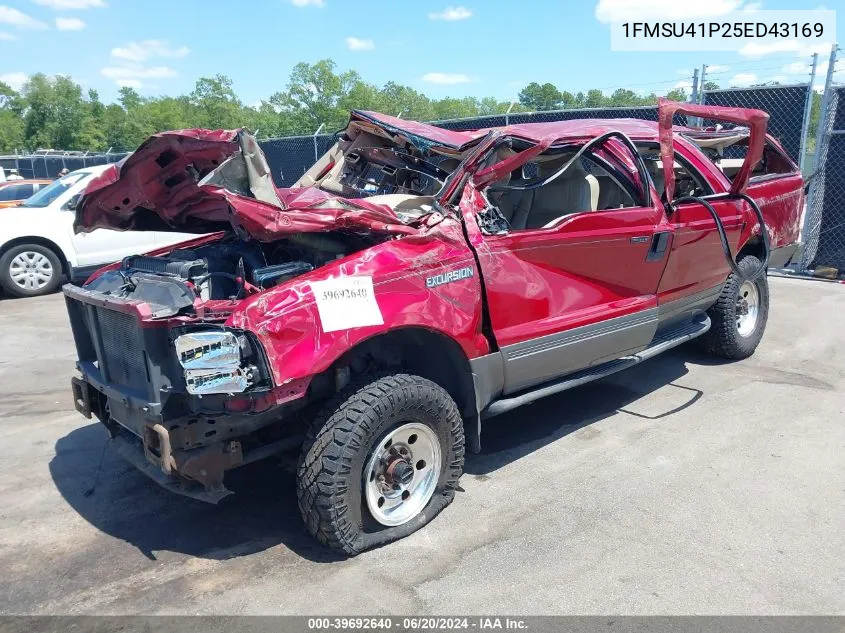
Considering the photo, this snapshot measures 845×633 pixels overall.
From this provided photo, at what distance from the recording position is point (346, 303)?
3107 mm

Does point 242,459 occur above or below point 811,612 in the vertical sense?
above

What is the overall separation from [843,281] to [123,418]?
9.40m

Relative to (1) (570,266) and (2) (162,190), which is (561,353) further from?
(2) (162,190)

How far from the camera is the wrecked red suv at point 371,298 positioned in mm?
3043

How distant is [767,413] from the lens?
194 inches

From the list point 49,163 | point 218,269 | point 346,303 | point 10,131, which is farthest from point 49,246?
point 10,131

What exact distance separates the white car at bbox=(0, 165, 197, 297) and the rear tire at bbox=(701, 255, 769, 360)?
7590 millimetres

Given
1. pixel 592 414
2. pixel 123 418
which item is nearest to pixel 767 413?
pixel 592 414

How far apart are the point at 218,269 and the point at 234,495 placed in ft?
4.41

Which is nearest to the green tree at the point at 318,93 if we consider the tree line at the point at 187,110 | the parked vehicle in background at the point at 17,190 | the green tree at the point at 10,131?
the tree line at the point at 187,110

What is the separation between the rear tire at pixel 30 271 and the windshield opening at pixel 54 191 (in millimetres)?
773

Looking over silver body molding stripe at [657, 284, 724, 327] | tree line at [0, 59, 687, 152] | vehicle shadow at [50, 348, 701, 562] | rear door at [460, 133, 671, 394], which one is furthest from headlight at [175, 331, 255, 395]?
tree line at [0, 59, 687, 152]

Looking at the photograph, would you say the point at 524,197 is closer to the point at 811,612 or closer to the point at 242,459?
the point at 242,459

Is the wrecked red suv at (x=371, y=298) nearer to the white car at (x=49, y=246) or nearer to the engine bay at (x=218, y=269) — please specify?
the engine bay at (x=218, y=269)
